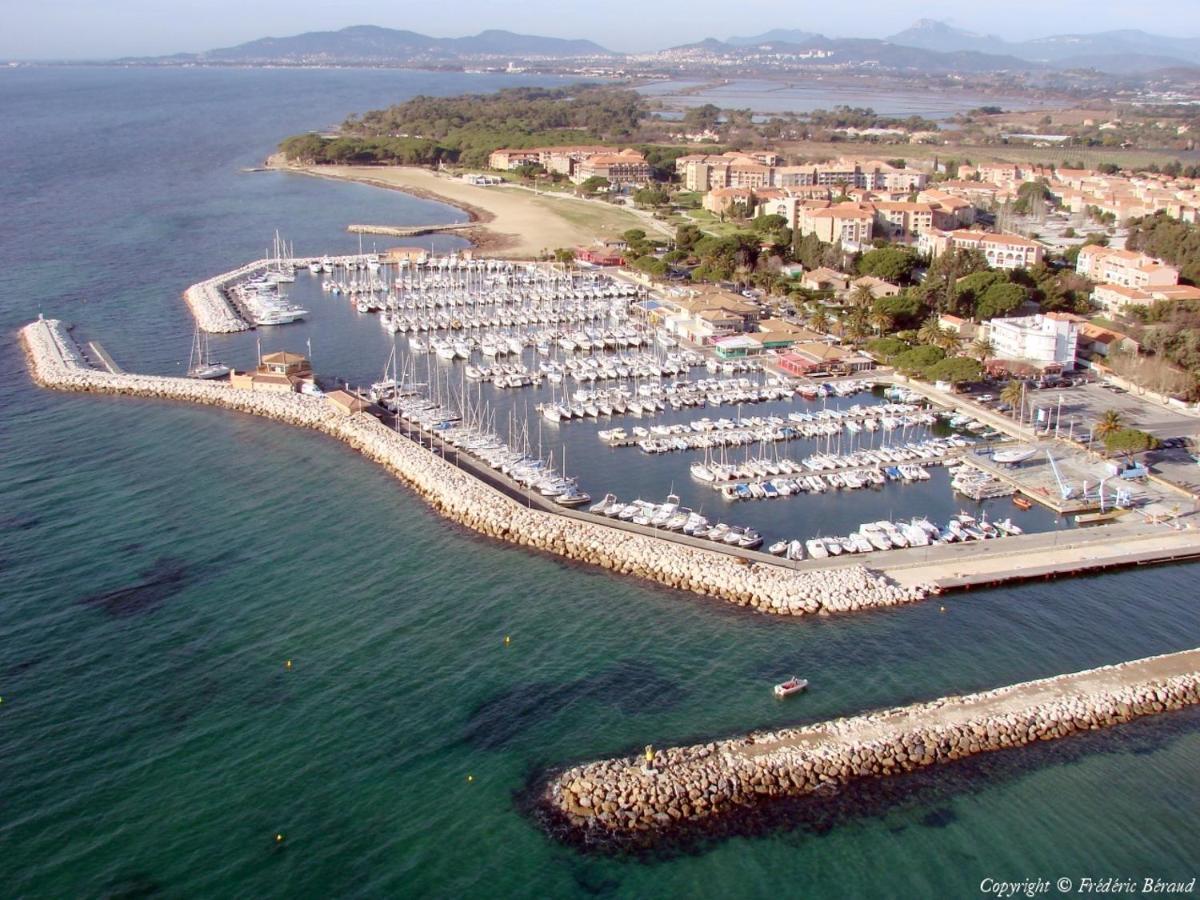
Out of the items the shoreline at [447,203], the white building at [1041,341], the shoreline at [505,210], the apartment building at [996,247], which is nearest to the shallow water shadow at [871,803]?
the white building at [1041,341]

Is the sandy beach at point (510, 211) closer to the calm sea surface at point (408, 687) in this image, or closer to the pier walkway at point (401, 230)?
the pier walkway at point (401, 230)

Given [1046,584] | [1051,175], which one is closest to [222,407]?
[1046,584]

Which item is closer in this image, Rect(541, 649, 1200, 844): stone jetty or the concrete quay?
Rect(541, 649, 1200, 844): stone jetty

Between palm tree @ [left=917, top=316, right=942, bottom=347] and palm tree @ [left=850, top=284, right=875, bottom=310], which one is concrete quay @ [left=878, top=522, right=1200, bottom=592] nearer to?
palm tree @ [left=917, top=316, right=942, bottom=347]

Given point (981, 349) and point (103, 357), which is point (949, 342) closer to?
point (981, 349)

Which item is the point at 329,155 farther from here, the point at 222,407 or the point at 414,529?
the point at 414,529

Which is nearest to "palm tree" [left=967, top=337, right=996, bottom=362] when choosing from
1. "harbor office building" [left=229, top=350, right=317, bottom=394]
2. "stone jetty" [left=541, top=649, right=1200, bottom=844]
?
"stone jetty" [left=541, top=649, right=1200, bottom=844]
